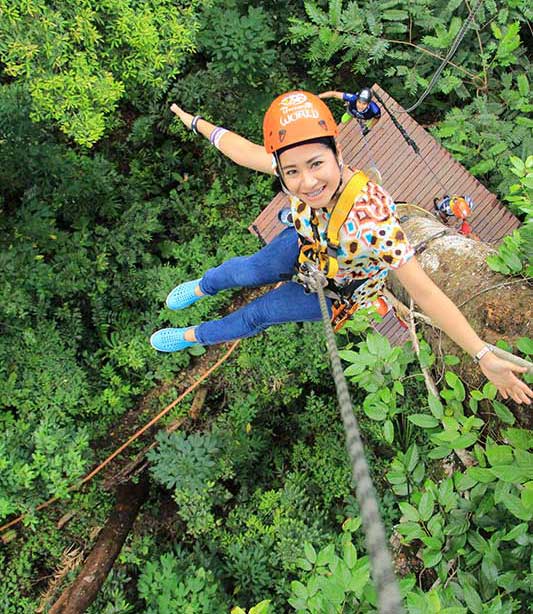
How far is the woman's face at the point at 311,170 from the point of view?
2.11 m

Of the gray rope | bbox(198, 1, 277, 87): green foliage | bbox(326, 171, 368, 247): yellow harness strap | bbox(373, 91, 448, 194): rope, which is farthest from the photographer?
bbox(373, 91, 448, 194): rope

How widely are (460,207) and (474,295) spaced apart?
1852 mm

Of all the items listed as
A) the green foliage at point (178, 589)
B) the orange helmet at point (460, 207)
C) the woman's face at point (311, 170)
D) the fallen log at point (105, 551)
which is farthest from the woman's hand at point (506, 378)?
the fallen log at point (105, 551)

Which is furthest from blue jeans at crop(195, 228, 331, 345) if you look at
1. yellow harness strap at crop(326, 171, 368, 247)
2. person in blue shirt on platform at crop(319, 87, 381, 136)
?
person in blue shirt on platform at crop(319, 87, 381, 136)

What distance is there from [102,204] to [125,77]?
1.57 meters

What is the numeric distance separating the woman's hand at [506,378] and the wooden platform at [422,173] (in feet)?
9.42

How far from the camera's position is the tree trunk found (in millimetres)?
2273

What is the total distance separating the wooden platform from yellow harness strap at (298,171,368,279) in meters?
2.32

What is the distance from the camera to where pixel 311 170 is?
213 centimetres

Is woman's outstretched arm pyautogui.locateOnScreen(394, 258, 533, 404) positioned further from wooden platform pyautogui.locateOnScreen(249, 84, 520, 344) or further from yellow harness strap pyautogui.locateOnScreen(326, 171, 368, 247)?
wooden platform pyautogui.locateOnScreen(249, 84, 520, 344)

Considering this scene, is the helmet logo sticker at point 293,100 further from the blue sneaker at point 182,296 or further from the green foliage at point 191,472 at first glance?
A: the green foliage at point 191,472

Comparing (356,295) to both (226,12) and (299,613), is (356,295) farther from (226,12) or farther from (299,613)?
(226,12)

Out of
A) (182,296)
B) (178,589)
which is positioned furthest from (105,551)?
(182,296)

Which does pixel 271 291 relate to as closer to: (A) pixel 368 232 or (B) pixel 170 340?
(B) pixel 170 340
